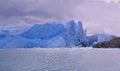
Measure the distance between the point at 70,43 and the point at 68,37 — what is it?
592cm

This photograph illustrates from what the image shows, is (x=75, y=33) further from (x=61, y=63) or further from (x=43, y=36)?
(x=61, y=63)

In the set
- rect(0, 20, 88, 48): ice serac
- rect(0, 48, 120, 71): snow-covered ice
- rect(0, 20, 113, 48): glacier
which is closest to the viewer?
rect(0, 48, 120, 71): snow-covered ice

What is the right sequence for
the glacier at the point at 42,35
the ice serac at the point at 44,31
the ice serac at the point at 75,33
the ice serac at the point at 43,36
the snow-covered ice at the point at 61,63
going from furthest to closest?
the ice serac at the point at 75,33
the ice serac at the point at 44,31
the glacier at the point at 42,35
the ice serac at the point at 43,36
the snow-covered ice at the point at 61,63

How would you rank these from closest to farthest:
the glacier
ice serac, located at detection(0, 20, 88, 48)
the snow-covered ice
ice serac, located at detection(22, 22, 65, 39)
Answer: the snow-covered ice, ice serac, located at detection(0, 20, 88, 48), the glacier, ice serac, located at detection(22, 22, 65, 39)

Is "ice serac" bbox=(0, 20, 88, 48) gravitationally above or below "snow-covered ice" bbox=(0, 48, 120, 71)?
above

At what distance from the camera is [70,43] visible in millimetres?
100312

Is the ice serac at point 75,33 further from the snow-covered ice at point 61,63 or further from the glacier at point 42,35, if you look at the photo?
the snow-covered ice at point 61,63

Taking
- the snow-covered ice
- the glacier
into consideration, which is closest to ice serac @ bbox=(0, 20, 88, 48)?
the glacier

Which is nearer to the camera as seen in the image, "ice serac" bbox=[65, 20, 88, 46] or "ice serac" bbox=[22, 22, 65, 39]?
"ice serac" bbox=[22, 22, 65, 39]

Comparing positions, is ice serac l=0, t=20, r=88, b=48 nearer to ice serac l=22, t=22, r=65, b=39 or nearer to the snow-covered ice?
ice serac l=22, t=22, r=65, b=39

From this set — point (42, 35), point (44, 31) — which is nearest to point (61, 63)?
point (44, 31)

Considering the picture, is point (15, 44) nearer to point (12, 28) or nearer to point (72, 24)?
point (12, 28)

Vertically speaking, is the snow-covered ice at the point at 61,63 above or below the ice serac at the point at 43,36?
below

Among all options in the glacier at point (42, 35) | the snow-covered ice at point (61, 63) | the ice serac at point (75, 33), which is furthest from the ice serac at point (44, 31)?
the snow-covered ice at point (61, 63)
